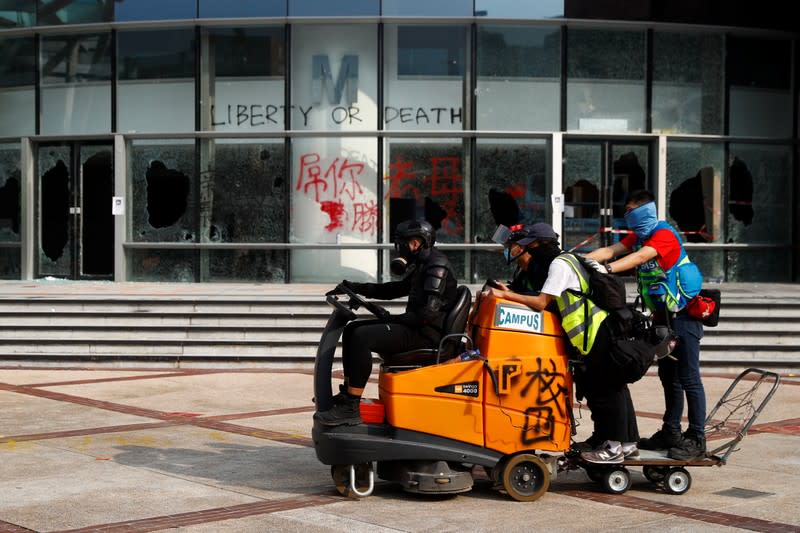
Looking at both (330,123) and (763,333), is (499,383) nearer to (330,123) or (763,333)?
(763,333)

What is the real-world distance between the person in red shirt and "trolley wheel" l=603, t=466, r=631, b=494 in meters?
0.42

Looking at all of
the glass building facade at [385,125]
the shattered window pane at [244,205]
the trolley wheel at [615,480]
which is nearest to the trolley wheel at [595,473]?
the trolley wheel at [615,480]

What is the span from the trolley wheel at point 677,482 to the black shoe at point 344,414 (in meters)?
2.06

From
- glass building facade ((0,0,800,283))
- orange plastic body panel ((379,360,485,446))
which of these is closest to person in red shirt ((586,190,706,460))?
orange plastic body panel ((379,360,485,446))

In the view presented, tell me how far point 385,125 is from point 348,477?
13448 millimetres

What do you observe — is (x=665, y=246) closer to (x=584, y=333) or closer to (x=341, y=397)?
(x=584, y=333)

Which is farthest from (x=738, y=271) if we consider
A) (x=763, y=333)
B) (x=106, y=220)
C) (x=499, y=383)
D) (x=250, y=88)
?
(x=499, y=383)

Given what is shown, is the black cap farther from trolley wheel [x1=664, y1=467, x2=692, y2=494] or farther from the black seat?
trolley wheel [x1=664, y1=467, x2=692, y2=494]

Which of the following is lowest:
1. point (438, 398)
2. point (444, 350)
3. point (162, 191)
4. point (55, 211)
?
point (438, 398)

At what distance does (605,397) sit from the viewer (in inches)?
316

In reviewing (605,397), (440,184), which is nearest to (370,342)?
(605,397)

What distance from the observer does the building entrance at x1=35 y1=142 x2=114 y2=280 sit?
2162 centimetres

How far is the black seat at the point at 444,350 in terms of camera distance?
7836 mm

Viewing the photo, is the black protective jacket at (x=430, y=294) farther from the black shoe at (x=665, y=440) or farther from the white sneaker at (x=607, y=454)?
the black shoe at (x=665, y=440)
